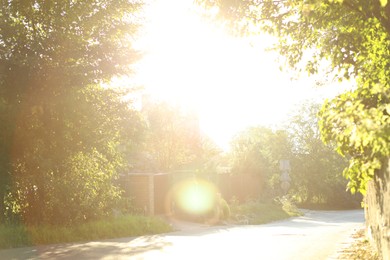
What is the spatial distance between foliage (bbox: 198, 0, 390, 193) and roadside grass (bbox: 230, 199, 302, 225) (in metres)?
16.2

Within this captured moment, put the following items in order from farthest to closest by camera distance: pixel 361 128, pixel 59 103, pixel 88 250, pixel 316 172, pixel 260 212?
pixel 316 172 → pixel 260 212 → pixel 59 103 → pixel 88 250 → pixel 361 128

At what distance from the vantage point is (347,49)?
9.23 m

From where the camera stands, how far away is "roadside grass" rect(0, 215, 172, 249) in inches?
506

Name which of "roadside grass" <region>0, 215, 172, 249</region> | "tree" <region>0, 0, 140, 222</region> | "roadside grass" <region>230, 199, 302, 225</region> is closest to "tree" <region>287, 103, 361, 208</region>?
"roadside grass" <region>230, 199, 302, 225</region>

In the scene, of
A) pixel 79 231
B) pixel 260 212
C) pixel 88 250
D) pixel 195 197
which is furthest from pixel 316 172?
pixel 88 250

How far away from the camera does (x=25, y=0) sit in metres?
11.9

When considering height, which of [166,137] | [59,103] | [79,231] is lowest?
[79,231]

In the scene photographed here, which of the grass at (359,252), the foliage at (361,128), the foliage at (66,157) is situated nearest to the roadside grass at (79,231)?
the foliage at (66,157)

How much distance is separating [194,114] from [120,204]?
20.0 meters

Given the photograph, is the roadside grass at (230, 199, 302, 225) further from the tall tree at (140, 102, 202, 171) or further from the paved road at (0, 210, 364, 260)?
the paved road at (0, 210, 364, 260)

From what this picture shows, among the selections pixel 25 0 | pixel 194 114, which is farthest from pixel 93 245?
pixel 194 114

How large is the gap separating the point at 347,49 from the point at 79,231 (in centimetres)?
947

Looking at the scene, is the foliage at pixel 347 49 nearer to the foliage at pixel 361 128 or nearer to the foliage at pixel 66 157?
the foliage at pixel 361 128

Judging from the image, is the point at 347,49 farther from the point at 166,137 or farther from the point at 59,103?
the point at 166,137
